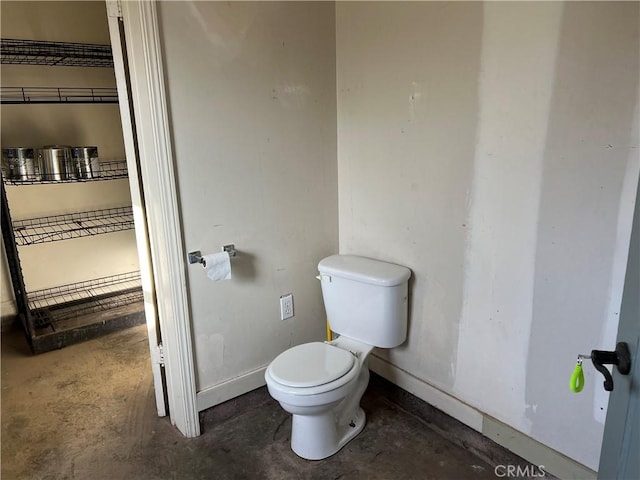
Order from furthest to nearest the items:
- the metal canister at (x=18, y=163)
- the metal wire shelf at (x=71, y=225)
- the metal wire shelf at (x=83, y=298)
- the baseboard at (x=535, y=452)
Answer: the metal wire shelf at (x=83, y=298) → the metal wire shelf at (x=71, y=225) → the metal canister at (x=18, y=163) → the baseboard at (x=535, y=452)

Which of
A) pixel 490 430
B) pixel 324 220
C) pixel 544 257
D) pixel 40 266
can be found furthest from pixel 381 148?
pixel 40 266

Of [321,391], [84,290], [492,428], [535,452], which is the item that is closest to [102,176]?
[84,290]

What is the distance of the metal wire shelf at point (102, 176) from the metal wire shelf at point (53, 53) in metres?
0.65

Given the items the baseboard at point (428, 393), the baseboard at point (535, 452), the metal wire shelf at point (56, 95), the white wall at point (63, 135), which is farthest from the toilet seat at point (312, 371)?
the metal wire shelf at point (56, 95)

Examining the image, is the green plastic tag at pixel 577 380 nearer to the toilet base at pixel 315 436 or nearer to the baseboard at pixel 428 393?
the baseboard at pixel 428 393

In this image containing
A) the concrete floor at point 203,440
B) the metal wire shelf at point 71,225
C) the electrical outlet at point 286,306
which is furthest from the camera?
the metal wire shelf at point 71,225

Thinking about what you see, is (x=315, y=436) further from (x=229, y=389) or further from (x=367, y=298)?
(x=367, y=298)

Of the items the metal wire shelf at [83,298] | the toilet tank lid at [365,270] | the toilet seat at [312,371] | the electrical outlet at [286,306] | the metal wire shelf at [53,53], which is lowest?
the metal wire shelf at [83,298]

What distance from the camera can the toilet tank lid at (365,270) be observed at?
1945 mm

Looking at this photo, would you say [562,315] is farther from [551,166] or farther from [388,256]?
[388,256]

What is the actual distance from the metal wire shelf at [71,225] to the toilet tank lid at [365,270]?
169cm

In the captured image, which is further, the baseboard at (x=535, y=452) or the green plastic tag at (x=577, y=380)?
the baseboard at (x=535, y=452)

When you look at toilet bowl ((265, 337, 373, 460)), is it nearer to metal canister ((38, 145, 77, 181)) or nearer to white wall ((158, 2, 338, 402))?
white wall ((158, 2, 338, 402))

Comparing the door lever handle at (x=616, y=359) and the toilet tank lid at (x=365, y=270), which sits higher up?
the door lever handle at (x=616, y=359)
